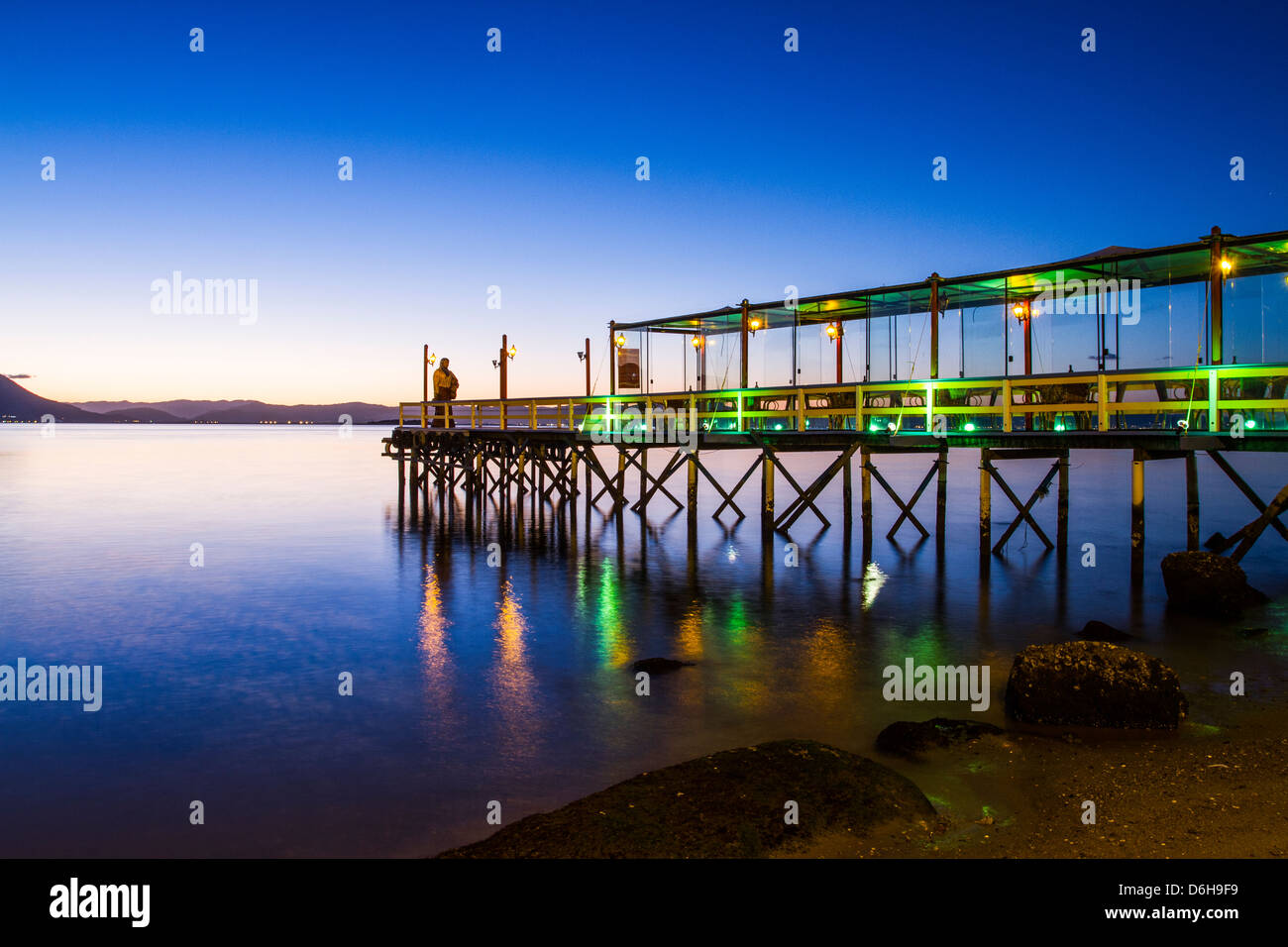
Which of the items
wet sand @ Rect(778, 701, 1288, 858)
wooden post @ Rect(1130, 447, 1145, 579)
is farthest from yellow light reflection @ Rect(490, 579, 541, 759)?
wooden post @ Rect(1130, 447, 1145, 579)

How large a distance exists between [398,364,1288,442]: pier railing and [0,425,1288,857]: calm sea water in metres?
3.00

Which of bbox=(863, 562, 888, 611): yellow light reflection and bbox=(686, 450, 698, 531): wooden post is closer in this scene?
bbox=(863, 562, 888, 611): yellow light reflection

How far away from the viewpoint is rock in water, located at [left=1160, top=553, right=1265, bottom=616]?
12.8 m

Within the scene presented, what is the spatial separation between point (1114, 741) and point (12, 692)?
11.8 m

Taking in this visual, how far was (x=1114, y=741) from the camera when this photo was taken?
24.3 feet

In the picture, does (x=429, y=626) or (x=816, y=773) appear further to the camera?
(x=429, y=626)

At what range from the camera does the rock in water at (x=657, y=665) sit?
35.0 ft

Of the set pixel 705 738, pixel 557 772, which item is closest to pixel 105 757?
pixel 557 772

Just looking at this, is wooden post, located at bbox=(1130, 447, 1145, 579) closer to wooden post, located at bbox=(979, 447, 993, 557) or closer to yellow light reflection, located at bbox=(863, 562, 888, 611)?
wooden post, located at bbox=(979, 447, 993, 557)

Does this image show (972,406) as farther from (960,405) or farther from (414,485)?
(414,485)

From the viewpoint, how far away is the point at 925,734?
7.73 m

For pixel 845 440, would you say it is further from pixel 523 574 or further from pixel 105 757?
pixel 105 757

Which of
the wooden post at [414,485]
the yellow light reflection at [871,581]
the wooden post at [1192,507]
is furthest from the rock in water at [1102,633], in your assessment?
the wooden post at [414,485]
